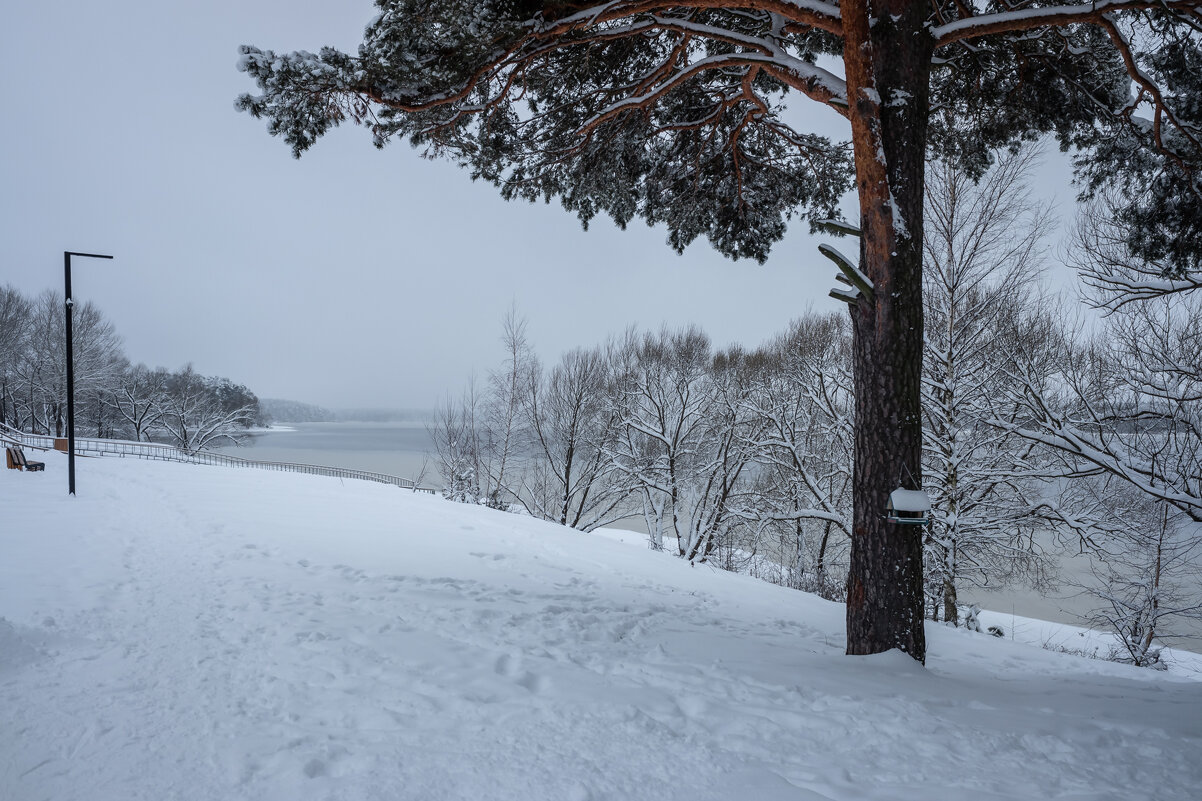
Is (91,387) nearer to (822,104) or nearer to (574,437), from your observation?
(574,437)

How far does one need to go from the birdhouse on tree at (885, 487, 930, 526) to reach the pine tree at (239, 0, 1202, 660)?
0.62 feet

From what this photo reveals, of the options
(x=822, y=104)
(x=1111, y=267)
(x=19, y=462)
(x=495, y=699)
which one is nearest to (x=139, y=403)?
(x=19, y=462)

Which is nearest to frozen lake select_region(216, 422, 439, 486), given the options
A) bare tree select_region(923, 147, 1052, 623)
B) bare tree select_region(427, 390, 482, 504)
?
bare tree select_region(427, 390, 482, 504)

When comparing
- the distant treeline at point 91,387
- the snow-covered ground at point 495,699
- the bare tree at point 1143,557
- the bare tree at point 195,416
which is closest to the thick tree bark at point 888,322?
the snow-covered ground at point 495,699

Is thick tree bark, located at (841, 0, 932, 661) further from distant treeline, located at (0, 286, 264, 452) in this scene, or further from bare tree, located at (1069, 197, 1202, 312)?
distant treeline, located at (0, 286, 264, 452)

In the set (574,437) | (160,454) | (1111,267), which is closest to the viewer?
(1111,267)

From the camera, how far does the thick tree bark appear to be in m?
3.95

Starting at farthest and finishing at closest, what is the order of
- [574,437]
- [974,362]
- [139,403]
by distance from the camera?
[139,403] → [574,437] → [974,362]

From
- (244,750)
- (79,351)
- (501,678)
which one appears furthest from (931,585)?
(79,351)

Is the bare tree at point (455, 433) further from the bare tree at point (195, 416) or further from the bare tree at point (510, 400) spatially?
the bare tree at point (195, 416)

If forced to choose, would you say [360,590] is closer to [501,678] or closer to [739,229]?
[501,678]

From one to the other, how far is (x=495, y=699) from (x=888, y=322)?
372cm

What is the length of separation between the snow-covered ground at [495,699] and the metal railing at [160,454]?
575 inches

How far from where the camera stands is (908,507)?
372 centimetres
